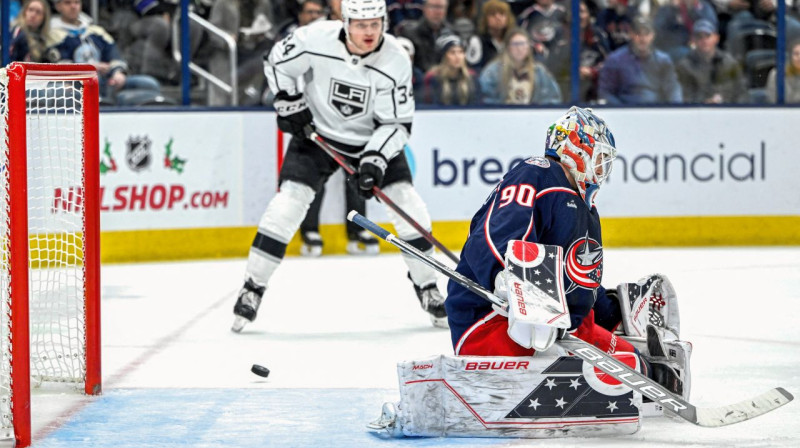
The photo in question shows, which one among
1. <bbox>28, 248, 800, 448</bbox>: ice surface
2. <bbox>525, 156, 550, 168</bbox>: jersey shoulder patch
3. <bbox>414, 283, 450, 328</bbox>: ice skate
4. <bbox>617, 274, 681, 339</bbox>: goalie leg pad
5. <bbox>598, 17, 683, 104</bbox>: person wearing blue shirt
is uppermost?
<bbox>598, 17, 683, 104</bbox>: person wearing blue shirt

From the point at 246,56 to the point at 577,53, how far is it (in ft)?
6.36

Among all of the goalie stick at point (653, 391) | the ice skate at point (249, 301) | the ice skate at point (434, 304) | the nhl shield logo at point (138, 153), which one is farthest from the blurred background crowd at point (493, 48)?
the goalie stick at point (653, 391)

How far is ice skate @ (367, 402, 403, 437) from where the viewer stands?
10.2 feet

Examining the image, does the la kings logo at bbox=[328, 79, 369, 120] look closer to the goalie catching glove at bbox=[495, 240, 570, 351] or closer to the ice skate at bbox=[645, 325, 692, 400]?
the ice skate at bbox=[645, 325, 692, 400]

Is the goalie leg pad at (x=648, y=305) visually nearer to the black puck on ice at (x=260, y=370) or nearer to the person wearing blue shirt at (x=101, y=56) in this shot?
the black puck on ice at (x=260, y=370)

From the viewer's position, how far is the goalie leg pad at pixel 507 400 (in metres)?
3.01

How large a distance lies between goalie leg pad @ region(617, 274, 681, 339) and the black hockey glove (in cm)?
142

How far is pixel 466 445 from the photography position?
3021 millimetres

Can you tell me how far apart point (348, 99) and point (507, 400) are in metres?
2.12

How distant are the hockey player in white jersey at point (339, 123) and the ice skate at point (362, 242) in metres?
2.35

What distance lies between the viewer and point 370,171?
4703 mm

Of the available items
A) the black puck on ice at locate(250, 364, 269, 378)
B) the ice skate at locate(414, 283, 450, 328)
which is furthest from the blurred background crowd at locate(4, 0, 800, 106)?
the black puck on ice at locate(250, 364, 269, 378)

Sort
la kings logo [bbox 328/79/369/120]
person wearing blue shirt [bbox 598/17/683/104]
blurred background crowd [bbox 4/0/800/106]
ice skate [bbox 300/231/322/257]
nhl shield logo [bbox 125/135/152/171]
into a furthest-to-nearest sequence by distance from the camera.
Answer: person wearing blue shirt [bbox 598/17/683/104] < ice skate [bbox 300/231/322/257] < blurred background crowd [bbox 4/0/800/106] < nhl shield logo [bbox 125/135/152/171] < la kings logo [bbox 328/79/369/120]

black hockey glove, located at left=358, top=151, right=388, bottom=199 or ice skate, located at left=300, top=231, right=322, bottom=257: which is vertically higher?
black hockey glove, located at left=358, top=151, right=388, bottom=199
